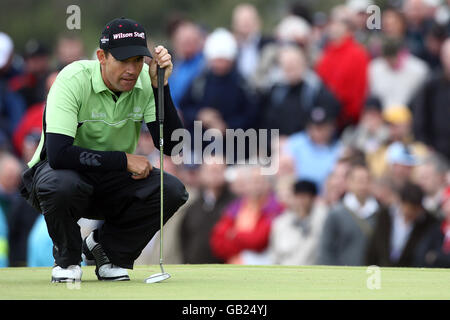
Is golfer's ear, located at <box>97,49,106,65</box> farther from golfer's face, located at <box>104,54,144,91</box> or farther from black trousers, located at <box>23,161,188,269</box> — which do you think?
black trousers, located at <box>23,161,188,269</box>

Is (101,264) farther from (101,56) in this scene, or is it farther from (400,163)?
(400,163)

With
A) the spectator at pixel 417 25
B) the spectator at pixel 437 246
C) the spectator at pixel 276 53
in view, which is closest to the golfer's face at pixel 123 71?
the spectator at pixel 437 246

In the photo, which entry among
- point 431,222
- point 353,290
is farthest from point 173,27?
point 353,290

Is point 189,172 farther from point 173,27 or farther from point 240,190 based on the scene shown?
point 173,27

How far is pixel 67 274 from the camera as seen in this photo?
7.40 metres

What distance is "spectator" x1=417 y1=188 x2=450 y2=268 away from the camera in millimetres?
9844

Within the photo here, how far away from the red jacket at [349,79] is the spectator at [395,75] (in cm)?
21

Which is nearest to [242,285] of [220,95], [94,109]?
[94,109]

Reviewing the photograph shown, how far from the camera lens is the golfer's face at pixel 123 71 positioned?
7387 mm

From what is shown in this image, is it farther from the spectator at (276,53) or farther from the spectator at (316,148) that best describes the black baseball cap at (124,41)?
the spectator at (276,53)

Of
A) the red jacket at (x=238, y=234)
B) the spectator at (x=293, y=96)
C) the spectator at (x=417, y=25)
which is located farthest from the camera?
the spectator at (x=417, y=25)

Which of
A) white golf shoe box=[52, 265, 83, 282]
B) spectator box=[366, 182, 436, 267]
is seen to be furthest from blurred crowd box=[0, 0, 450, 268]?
white golf shoe box=[52, 265, 83, 282]

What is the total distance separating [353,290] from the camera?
6.83 metres

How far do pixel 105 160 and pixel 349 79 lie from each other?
7.10 m
